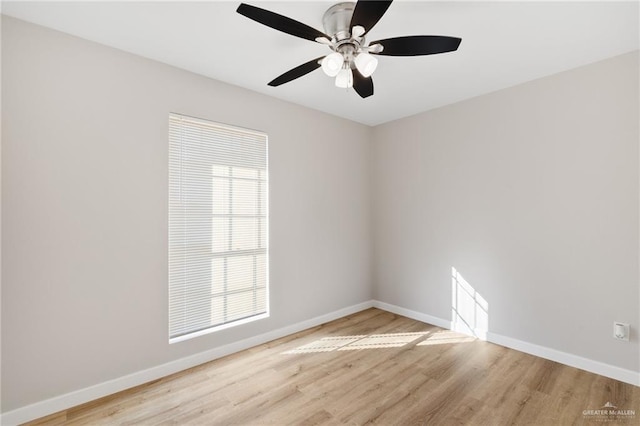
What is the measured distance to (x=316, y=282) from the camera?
12.1 ft

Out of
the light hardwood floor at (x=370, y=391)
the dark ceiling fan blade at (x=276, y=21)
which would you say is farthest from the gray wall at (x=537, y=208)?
the dark ceiling fan blade at (x=276, y=21)

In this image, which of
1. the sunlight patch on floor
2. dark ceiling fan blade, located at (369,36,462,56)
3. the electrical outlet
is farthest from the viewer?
the sunlight patch on floor

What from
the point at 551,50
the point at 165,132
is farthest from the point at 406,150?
the point at 165,132

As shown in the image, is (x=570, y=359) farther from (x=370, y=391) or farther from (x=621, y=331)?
(x=370, y=391)

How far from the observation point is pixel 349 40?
1840 mm

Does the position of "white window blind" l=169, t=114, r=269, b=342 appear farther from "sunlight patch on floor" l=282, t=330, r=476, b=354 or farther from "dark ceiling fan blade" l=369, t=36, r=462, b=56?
"dark ceiling fan blade" l=369, t=36, r=462, b=56

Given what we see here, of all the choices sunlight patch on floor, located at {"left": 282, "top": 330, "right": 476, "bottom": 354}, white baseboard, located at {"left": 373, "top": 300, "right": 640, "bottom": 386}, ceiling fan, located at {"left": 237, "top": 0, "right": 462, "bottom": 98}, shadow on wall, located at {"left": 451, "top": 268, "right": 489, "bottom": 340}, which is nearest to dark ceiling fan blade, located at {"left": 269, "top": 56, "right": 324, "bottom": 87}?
ceiling fan, located at {"left": 237, "top": 0, "right": 462, "bottom": 98}

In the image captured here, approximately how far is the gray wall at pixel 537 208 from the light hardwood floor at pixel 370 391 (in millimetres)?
481

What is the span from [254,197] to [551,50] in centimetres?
284

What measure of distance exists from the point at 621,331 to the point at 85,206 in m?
4.19

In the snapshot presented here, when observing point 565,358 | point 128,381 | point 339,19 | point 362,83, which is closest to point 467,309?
point 565,358

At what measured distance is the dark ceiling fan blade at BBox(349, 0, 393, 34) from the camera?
55.9 inches

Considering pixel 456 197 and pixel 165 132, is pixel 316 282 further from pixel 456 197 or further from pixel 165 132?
pixel 165 132

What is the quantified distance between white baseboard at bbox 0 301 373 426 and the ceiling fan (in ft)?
8.36
